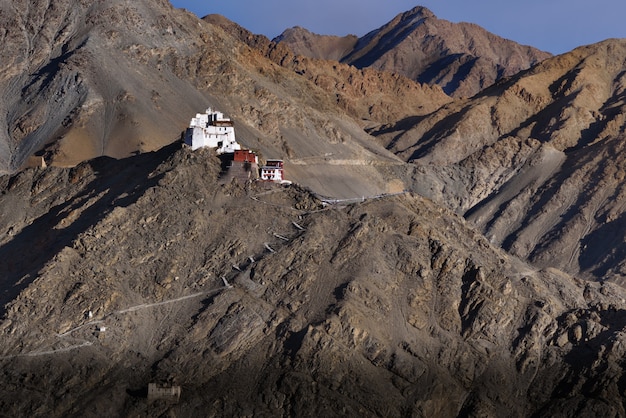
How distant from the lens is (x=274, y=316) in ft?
243

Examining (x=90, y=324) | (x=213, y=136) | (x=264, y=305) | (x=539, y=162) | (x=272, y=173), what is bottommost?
(x=90, y=324)

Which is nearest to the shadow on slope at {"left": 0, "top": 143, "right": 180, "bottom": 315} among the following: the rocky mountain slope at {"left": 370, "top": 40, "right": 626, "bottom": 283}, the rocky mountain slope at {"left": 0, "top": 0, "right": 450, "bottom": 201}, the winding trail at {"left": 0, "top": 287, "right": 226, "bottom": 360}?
the winding trail at {"left": 0, "top": 287, "right": 226, "bottom": 360}

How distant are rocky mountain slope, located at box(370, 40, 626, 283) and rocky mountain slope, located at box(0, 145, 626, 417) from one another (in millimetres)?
53008

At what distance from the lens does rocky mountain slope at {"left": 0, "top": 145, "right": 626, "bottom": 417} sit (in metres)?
69.8

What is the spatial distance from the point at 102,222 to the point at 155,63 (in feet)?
198

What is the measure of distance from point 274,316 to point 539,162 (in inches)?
3725

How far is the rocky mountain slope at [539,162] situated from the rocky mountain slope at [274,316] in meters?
53.0

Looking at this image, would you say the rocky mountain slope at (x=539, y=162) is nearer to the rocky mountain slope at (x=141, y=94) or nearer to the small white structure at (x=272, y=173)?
the rocky mountain slope at (x=141, y=94)

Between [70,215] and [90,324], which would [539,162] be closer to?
[70,215]

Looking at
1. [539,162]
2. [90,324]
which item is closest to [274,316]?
[90,324]

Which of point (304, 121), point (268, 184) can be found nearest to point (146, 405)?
point (268, 184)

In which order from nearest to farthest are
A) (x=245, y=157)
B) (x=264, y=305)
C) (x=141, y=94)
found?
(x=264, y=305) < (x=245, y=157) < (x=141, y=94)

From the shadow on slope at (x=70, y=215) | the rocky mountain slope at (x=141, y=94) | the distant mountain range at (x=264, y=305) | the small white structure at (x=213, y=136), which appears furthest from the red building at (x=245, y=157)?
the rocky mountain slope at (x=141, y=94)

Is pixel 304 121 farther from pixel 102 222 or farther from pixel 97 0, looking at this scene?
pixel 102 222
